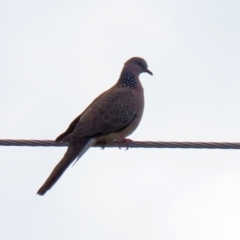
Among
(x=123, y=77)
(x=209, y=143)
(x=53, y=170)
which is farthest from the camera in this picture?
(x=123, y=77)

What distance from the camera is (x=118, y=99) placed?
7.61 metres

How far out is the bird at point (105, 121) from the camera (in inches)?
268

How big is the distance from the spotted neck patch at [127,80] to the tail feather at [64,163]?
1.23m

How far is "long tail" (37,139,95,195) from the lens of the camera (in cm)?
648

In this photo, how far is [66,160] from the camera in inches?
265

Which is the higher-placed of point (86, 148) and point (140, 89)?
point (140, 89)

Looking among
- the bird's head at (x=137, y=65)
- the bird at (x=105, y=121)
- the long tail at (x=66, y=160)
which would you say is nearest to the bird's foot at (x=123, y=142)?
the bird at (x=105, y=121)

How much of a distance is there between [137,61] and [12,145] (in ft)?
9.80

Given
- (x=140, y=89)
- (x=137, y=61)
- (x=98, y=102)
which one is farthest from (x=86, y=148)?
(x=137, y=61)

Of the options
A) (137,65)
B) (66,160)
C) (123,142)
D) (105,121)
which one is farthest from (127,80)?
(66,160)

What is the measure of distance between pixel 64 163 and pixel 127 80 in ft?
5.44

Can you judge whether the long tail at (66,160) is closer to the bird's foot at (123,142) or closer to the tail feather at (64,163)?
the tail feather at (64,163)

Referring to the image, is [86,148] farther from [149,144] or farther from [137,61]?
[137,61]

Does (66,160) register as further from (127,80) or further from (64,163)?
(127,80)
